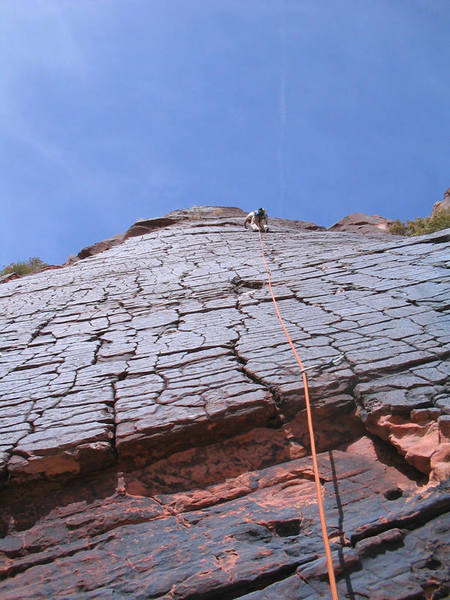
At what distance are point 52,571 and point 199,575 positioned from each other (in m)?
0.66

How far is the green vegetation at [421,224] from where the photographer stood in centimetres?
1479

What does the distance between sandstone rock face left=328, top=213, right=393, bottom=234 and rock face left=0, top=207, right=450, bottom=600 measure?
1157 centimetres

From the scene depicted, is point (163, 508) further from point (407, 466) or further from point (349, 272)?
point (349, 272)

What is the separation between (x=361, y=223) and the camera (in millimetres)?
15914

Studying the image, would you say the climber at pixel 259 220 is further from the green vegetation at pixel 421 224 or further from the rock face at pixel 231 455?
the green vegetation at pixel 421 224

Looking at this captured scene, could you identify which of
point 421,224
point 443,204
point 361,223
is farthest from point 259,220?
point 443,204

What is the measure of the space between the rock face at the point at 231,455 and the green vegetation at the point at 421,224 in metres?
12.0

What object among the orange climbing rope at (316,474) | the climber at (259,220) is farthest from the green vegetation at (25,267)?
the orange climbing rope at (316,474)

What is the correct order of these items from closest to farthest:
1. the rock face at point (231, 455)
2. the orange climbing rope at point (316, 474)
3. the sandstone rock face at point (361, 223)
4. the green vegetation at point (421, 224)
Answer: the orange climbing rope at point (316, 474) → the rock face at point (231, 455) → the green vegetation at point (421, 224) → the sandstone rock face at point (361, 223)

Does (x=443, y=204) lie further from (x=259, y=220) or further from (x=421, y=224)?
(x=259, y=220)

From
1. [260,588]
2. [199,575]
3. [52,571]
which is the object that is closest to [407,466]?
[260,588]

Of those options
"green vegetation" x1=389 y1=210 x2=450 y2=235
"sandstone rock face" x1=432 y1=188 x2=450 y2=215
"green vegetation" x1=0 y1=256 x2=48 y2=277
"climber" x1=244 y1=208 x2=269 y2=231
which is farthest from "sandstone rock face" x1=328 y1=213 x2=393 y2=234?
"green vegetation" x1=0 y1=256 x2=48 y2=277

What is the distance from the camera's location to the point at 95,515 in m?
2.11

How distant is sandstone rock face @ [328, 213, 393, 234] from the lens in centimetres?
1521
